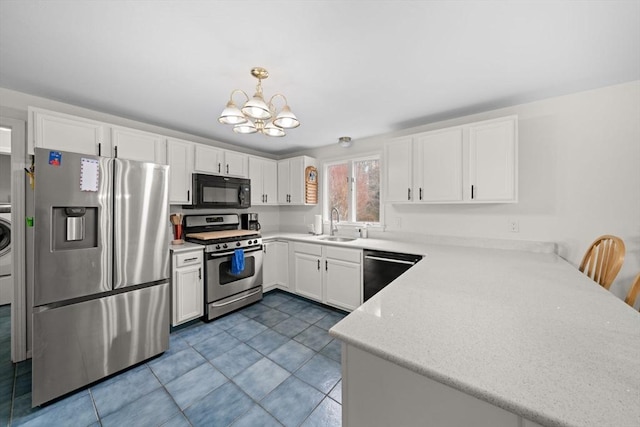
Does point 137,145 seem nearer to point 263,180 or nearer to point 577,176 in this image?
point 263,180

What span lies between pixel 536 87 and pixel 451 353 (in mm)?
2374

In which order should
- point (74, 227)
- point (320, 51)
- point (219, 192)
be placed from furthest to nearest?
point (219, 192)
point (74, 227)
point (320, 51)

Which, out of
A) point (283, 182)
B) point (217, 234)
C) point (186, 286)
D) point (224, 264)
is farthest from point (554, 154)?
point (186, 286)

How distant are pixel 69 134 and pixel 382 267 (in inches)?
125

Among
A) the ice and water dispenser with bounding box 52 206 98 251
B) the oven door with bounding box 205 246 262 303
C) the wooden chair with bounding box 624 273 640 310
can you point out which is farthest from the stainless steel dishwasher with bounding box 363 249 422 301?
the ice and water dispenser with bounding box 52 206 98 251

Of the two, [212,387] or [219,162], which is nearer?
[212,387]

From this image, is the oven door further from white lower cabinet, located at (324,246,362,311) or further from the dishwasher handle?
the dishwasher handle

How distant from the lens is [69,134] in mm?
2107

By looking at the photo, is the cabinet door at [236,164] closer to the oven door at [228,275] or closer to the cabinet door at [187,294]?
the oven door at [228,275]

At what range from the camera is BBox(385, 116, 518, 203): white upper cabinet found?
7.12ft

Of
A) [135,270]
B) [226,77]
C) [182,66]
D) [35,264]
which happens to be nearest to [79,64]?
[182,66]

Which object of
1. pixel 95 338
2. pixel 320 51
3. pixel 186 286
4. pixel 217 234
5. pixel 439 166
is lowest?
pixel 95 338

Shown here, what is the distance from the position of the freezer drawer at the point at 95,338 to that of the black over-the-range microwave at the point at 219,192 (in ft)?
3.88

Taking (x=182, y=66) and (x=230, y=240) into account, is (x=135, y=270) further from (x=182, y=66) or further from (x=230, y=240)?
(x=182, y=66)
